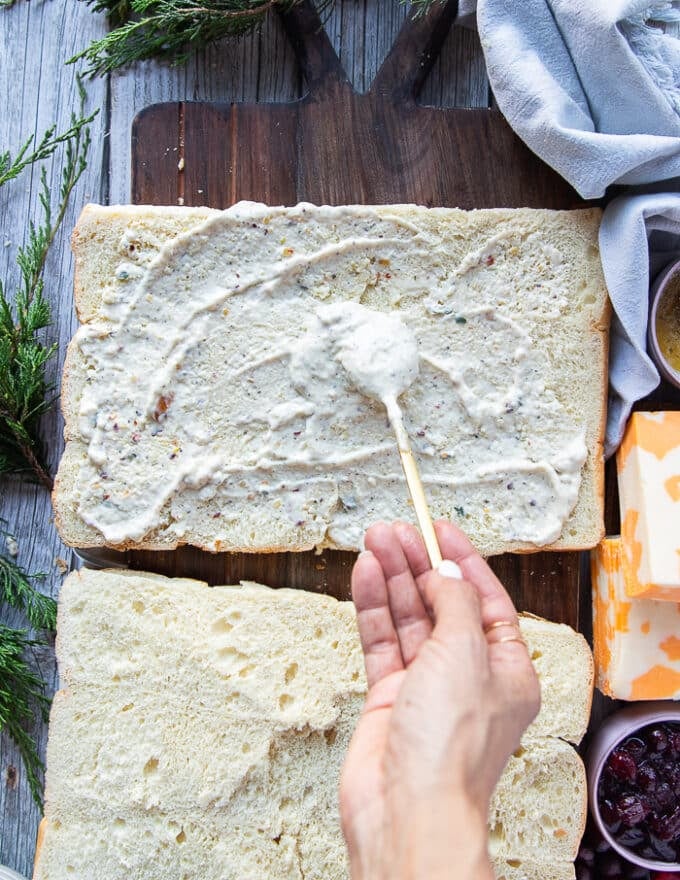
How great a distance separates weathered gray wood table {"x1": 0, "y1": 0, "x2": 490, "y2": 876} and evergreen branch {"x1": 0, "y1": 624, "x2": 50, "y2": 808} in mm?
59

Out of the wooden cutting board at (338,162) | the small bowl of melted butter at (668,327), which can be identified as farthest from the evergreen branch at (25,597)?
the small bowl of melted butter at (668,327)

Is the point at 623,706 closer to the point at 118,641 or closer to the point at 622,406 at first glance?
the point at 622,406

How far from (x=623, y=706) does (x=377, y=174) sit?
207cm

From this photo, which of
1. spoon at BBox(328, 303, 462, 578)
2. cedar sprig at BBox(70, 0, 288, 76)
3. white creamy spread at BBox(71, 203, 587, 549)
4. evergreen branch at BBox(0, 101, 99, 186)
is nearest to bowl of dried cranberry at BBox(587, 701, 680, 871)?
white creamy spread at BBox(71, 203, 587, 549)

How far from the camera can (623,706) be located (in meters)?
2.80

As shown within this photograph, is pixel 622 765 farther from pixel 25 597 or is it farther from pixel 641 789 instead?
pixel 25 597

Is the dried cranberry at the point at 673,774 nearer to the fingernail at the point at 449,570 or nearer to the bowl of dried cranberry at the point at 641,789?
the bowl of dried cranberry at the point at 641,789

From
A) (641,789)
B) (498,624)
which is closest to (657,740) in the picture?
(641,789)

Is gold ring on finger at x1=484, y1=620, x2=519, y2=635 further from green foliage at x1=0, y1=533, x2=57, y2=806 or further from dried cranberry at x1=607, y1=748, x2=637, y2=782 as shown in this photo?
green foliage at x1=0, y1=533, x2=57, y2=806

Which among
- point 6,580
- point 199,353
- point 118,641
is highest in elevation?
point 199,353

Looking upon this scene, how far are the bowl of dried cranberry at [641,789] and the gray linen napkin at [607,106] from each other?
109 cm

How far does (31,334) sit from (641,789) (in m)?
Answer: 2.56

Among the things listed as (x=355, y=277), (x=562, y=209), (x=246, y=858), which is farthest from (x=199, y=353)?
(x=246, y=858)

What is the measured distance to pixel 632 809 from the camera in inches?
97.7
